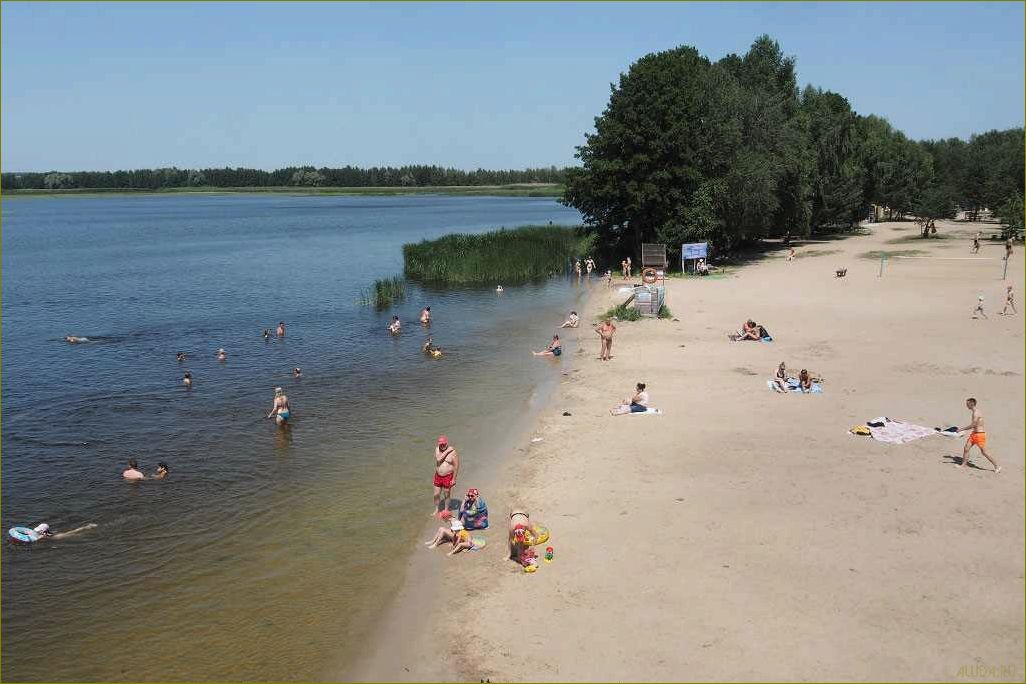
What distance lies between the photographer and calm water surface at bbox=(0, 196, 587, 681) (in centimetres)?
1253

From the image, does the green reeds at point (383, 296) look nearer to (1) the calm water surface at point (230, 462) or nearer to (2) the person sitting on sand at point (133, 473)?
(1) the calm water surface at point (230, 462)

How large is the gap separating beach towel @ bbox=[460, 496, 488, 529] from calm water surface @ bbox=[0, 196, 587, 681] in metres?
1.29

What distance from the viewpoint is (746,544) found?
1365 centimetres

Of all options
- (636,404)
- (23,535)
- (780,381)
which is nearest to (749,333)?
(780,381)

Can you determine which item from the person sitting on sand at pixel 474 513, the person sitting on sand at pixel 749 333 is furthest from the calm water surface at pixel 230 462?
the person sitting on sand at pixel 749 333

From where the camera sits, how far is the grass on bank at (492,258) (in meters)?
56.1

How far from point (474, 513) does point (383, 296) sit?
110 feet

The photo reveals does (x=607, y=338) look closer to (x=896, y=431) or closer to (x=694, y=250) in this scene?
(x=896, y=431)

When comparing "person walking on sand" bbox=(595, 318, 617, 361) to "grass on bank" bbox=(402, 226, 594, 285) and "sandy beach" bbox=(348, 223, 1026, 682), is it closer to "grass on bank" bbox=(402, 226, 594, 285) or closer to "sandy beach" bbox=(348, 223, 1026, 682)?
"sandy beach" bbox=(348, 223, 1026, 682)

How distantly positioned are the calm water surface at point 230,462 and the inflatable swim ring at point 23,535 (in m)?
0.28

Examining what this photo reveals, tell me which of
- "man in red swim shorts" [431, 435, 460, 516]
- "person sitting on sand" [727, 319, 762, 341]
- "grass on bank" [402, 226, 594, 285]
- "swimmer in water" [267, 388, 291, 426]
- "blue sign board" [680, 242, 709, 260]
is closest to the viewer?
"man in red swim shorts" [431, 435, 460, 516]

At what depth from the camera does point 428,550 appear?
1486 cm

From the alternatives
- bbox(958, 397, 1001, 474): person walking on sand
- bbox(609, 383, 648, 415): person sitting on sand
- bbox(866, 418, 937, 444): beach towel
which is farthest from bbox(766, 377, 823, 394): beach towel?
bbox(958, 397, 1001, 474): person walking on sand

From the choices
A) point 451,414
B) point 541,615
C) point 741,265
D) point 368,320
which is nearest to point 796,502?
point 541,615
